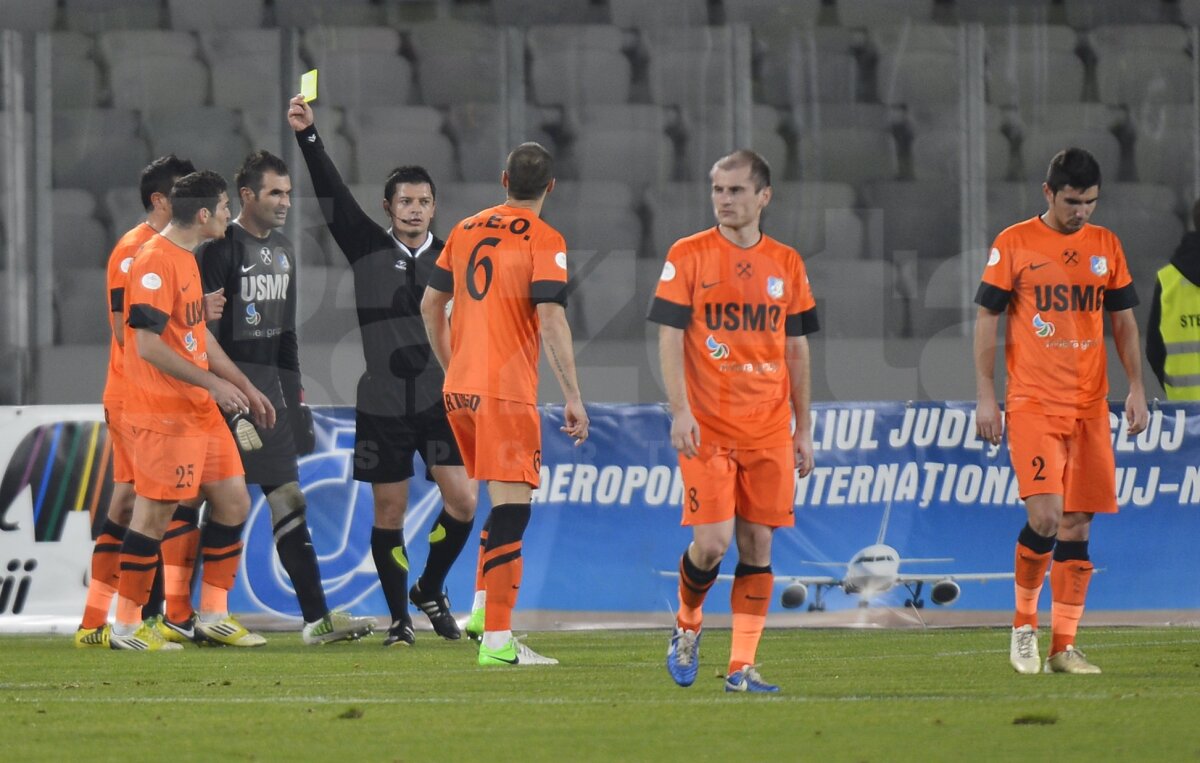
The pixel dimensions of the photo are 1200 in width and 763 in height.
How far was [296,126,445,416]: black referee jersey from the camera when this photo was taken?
24.0ft

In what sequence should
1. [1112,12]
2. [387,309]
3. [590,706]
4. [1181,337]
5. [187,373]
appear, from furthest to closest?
[1112,12] → [1181,337] → [387,309] → [187,373] → [590,706]

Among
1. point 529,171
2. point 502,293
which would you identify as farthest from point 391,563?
point 529,171

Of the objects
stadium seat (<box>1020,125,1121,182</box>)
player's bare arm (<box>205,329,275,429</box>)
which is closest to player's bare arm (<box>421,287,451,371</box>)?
player's bare arm (<box>205,329,275,429</box>)

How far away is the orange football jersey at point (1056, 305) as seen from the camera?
233 inches

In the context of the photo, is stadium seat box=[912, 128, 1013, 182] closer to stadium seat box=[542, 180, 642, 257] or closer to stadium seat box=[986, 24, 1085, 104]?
stadium seat box=[986, 24, 1085, 104]

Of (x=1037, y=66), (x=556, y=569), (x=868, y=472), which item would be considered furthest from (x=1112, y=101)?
(x=556, y=569)

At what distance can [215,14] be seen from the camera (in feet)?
38.0

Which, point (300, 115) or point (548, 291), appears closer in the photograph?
point (548, 291)

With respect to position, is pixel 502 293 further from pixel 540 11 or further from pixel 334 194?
pixel 540 11

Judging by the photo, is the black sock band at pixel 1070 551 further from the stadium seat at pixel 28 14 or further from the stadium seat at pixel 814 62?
the stadium seat at pixel 28 14

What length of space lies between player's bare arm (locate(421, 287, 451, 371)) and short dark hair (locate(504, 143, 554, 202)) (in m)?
0.46

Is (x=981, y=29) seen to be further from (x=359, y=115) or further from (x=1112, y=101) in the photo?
(x=359, y=115)

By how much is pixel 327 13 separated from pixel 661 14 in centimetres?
223

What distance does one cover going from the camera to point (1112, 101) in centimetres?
1105
